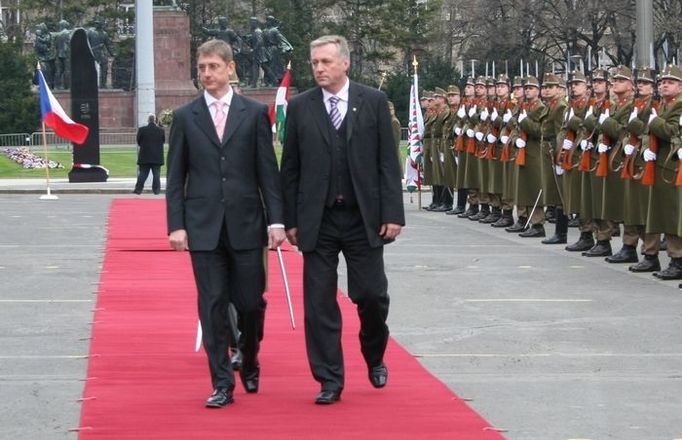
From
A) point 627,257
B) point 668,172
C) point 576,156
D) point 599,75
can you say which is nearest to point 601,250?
point 627,257

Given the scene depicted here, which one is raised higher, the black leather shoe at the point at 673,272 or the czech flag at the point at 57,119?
the czech flag at the point at 57,119

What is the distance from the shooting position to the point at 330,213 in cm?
898

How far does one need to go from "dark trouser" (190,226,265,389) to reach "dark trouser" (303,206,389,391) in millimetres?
279

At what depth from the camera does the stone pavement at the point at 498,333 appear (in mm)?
8836

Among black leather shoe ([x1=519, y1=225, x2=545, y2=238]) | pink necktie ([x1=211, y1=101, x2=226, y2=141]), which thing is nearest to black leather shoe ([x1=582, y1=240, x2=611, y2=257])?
black leather shoe ([x1=519, y1=225, x2=545, y2=238])

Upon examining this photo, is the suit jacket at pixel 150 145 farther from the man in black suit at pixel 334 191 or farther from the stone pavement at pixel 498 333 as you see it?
the man in black suit at pixel 334 191

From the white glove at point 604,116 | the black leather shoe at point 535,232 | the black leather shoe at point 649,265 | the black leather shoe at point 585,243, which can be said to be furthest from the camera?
the black leather shoe at point 535,232

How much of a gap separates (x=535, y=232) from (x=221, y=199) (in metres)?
13.3

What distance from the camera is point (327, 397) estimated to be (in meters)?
8.91

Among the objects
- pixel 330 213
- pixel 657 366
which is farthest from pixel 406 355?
pixel 330 213

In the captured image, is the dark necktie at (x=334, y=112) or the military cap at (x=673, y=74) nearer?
the dark necktie at (x=334, y=112)

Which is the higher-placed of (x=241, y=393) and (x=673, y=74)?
(x=673, y=74)

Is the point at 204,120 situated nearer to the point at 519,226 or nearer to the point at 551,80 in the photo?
the point at 551,80

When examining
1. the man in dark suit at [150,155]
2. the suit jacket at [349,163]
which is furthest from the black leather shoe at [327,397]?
the man in dark suit at [150,155]
